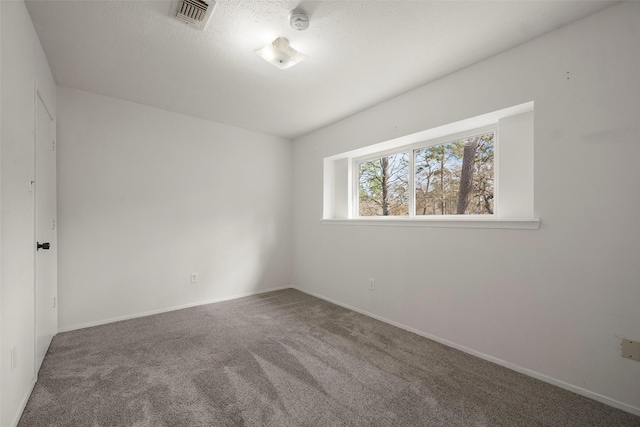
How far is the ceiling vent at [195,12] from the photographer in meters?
1.69

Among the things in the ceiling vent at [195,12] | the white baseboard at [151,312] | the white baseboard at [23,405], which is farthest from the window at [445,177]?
the white baseboard at [23,405]

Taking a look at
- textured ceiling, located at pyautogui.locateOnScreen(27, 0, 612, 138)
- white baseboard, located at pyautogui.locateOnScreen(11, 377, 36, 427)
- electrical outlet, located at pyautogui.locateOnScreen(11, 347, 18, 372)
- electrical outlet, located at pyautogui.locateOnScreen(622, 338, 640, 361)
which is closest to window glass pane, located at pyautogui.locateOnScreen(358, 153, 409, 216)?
textured ceiling, located at pyautogui.locateOnScreen(27, 0, 612, 138)

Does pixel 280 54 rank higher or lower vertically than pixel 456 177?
higher

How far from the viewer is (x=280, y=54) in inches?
81.0

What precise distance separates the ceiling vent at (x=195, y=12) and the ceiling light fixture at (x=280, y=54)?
0.40 meters

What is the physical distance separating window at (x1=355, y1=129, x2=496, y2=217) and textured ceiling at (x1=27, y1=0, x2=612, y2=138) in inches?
27.6

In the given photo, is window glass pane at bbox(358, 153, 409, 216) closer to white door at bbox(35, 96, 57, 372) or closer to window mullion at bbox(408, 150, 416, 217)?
window mullion at bbox(408, 150, 416, 217)

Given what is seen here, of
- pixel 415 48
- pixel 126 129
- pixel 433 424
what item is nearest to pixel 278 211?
pixel 126 129

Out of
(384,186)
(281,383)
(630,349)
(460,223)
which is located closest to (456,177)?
(460,223)

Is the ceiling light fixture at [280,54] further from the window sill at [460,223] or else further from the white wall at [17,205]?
the window sill at [460,223]

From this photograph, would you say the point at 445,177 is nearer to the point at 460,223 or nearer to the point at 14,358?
the point at 460,223

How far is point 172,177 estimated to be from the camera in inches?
134

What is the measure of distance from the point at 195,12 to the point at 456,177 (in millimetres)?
2544

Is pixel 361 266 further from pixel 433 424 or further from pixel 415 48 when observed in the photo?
pixel 415 48
